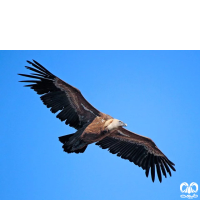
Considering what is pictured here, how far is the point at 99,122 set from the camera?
36.5ft

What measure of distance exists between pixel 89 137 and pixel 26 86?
108 inches

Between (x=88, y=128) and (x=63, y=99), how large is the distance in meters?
1.43

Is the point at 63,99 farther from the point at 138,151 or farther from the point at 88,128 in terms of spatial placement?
the point at 138,151

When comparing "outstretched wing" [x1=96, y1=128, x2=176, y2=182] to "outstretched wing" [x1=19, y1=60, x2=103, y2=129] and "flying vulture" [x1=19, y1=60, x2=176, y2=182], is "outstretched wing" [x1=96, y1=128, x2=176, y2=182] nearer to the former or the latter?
"flying vulture" [x1=19, y1=60, x2=176, y2=182]

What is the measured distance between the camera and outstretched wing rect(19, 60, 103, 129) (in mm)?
11188

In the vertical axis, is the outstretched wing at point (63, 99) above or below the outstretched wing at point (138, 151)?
above

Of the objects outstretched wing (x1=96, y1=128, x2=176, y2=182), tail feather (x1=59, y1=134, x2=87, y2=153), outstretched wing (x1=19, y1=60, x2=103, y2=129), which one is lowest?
tail feather (x1=59, y1=134, x2=87, y2=153)

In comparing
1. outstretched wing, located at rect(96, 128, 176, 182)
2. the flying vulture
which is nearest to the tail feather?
the flying vulture

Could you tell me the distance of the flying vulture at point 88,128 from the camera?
10984 millimetres

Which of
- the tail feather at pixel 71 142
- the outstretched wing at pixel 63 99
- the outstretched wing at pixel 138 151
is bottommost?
the tail feather at pixel 71 142

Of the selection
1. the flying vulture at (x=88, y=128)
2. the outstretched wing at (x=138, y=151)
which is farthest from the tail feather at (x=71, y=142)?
the outstretched wing at (x=138, y=151)

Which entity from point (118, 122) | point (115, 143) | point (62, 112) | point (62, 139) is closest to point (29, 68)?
point (62, 112)

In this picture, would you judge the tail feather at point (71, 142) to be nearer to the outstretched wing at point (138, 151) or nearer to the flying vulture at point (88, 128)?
the flying vulture at point (88, 128)

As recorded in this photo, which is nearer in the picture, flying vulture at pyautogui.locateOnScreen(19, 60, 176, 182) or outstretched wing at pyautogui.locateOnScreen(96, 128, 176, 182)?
flying vulture at pyautogui.locateOnScreen(19, 60, 176, 182)
